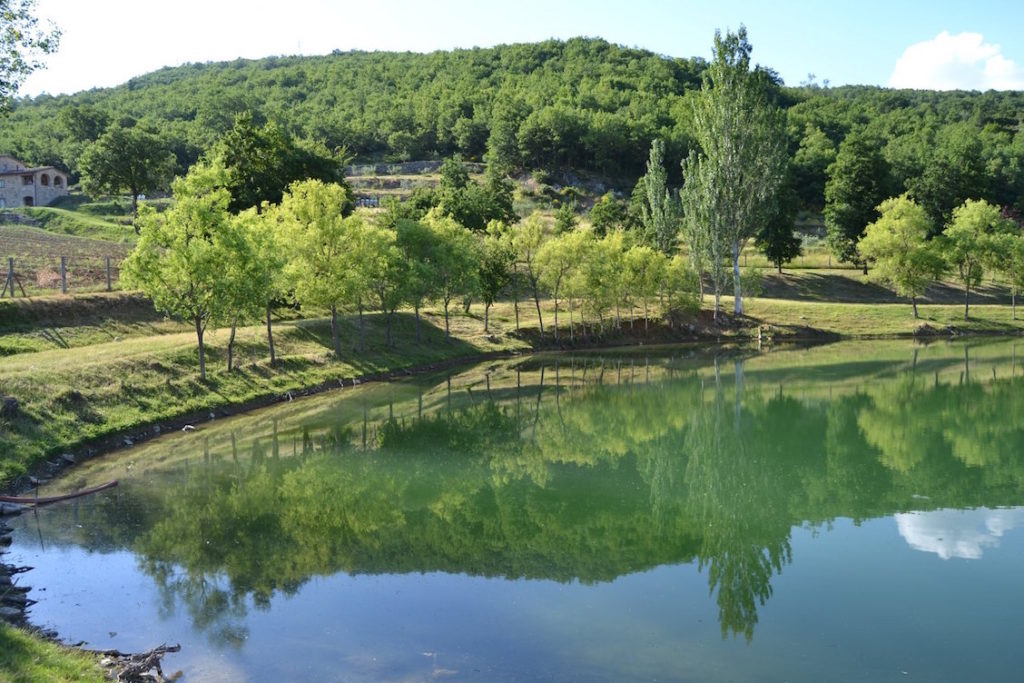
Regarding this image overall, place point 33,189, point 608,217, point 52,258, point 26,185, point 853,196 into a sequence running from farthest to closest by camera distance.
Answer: point 608,217
point 853,196
point 33,189
point 26,185
point 52,258

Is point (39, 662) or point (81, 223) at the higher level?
point (81, 223)

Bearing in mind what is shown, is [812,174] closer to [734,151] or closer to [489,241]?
[734,151]

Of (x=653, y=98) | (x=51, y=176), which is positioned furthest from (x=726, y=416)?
(x=653, y=98)

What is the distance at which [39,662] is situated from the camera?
500 inches

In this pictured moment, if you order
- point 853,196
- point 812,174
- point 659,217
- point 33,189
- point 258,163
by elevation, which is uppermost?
point 812,174

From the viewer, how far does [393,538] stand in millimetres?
20828

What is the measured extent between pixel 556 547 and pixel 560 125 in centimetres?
12145

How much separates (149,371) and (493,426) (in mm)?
15505

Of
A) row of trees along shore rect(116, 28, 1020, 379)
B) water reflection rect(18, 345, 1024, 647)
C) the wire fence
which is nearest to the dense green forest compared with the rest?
row of trees along shore rect(116, 28, 1020, 379)

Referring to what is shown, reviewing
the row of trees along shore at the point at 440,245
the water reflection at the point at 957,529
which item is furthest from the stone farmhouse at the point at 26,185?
the water reflection at the point at 957,529

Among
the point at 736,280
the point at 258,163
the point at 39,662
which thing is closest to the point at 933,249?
the point at 736,280

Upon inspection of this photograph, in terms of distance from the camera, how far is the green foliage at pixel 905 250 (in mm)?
72688

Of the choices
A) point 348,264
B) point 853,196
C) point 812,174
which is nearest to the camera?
point 348,264

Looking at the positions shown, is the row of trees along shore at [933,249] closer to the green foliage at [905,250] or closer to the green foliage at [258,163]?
the green foliage at [905,250]
